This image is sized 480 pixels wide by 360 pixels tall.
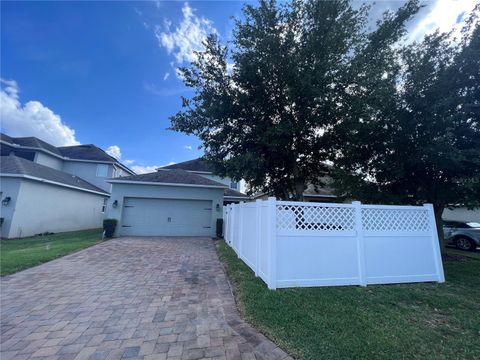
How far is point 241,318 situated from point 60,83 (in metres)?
15.1

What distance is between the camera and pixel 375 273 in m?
4.98

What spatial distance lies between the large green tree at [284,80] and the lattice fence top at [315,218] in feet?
12.7

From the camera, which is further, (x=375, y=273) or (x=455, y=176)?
(x=455, y=176)

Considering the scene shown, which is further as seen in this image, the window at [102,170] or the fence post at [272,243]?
the window at [102,170]

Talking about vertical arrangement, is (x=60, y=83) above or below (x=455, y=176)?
above

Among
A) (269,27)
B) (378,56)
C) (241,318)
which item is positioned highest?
(269,27)

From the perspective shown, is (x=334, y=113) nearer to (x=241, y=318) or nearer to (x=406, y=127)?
(x=406, y=127)

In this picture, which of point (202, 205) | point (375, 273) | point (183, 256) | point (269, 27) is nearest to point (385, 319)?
point (375, 273)

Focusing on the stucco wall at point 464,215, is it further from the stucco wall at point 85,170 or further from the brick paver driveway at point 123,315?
the stucco wall at point 85,170

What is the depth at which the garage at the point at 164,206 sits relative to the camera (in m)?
12.5

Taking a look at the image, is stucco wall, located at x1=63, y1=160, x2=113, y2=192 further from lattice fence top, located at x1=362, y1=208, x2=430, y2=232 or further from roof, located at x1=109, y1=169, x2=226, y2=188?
lattice fence top, located at x1=362, y1=208, x2=430, y2=232

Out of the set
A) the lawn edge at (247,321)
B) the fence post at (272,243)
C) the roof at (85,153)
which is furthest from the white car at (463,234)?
the roof at (85,153)

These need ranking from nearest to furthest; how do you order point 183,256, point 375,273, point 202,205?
point 375,273 < point 183,256 < point 202,205

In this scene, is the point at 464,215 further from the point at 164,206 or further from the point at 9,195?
the point at 9,195
